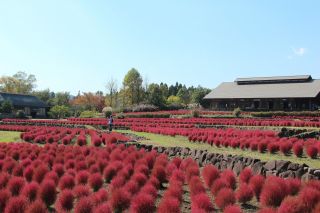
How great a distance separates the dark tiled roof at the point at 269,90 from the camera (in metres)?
54.6

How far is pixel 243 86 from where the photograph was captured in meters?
64.6

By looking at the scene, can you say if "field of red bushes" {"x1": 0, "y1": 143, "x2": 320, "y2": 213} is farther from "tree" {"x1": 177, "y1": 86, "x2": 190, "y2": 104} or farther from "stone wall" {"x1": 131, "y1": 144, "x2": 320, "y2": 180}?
"tree" {"x1": 177, "y1": 86, "x2": 190, "y2": 104}

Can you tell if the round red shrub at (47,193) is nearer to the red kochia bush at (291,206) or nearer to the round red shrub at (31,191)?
the round red shrub at (31,191)

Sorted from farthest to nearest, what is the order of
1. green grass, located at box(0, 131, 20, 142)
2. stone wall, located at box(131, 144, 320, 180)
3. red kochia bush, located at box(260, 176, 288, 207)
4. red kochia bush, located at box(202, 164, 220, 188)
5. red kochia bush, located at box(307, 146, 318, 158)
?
green grass, located at box(0, 131, 20, 142) < red kochia bush, located at box(307, 146, 318, 158) < red kochia bush, located at box(202, 164, 220, 188) < stone wall, located at box(131, 144, 320, 180) < red kochia bush, located at box(260, 176, 288, 207)

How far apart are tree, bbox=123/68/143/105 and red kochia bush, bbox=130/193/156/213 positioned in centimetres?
7622

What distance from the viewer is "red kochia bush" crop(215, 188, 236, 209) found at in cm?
848

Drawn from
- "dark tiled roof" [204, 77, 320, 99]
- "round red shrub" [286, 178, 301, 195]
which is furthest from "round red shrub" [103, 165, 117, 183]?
"dark tiled roof" [204, 77, 320, 99]

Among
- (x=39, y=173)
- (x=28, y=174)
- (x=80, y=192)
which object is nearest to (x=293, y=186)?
(x=80, y=192)

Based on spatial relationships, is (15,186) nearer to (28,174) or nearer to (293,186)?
(28,174)

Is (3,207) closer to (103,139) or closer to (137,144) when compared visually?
(137,144)

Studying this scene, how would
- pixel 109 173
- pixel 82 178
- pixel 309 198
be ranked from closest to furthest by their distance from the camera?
pixel 309 198 < pixel 82 178 < pixel 109 173

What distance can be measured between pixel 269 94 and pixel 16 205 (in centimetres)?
5268

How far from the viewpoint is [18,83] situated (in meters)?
101

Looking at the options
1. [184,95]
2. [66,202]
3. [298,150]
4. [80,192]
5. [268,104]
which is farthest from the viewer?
[184,95]
